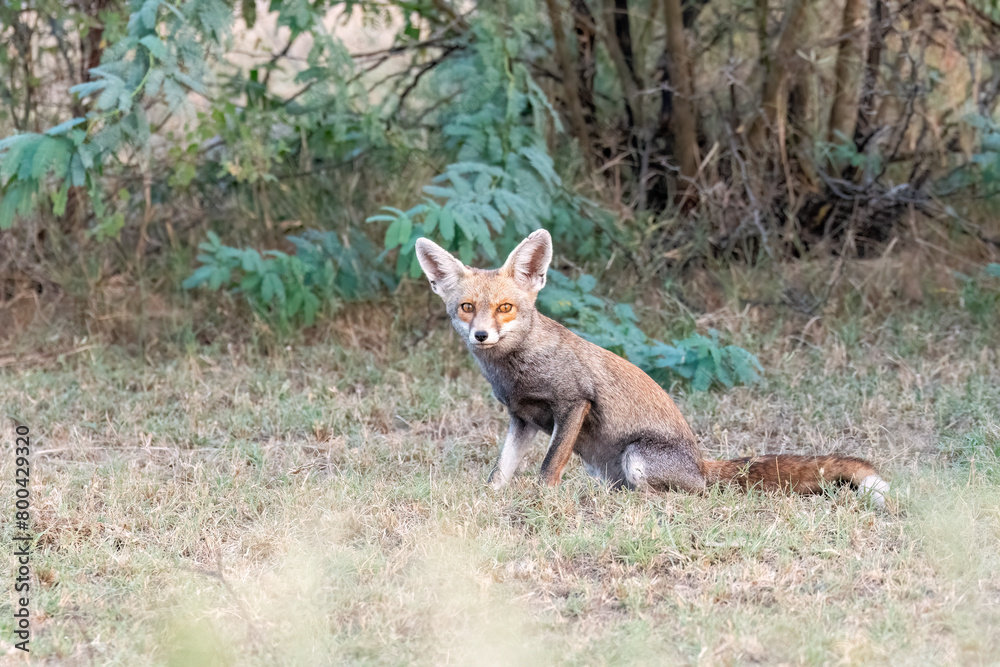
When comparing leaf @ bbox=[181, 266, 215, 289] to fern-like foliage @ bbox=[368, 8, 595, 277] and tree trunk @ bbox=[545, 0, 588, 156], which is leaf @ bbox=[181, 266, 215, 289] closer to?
fern-like foliage @ bbox=[368, 8, 595, 277]

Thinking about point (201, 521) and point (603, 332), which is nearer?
point (201, 521)

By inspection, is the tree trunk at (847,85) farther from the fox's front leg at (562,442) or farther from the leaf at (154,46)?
the leaf at (154,46)

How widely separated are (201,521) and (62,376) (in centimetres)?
303

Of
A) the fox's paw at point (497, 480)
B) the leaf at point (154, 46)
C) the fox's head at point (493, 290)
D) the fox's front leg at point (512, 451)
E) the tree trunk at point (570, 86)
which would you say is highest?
the leaf at point (154, 46)

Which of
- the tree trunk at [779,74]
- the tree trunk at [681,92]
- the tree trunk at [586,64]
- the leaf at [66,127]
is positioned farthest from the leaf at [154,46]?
the tree trunk at [779,74]

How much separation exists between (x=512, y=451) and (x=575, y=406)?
0.43 meters

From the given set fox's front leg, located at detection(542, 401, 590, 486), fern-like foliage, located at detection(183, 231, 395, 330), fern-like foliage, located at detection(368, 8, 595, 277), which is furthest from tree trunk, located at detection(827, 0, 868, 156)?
fox's front leg, located at detection(542, 401, 590, 486)

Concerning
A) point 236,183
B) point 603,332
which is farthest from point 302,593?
point 236,183

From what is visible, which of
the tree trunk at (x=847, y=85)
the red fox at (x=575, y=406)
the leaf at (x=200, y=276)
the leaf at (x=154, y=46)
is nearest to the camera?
the red fox at (x=575, y=406)

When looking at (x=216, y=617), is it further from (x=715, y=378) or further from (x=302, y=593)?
(x=715, y=378)

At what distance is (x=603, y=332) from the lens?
6523mm

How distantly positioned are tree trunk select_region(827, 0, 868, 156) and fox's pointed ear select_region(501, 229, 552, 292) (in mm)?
4674

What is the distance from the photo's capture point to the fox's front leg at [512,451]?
15.9 feet

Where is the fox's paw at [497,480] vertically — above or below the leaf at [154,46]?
below
